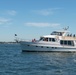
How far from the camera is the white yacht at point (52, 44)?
7019cm

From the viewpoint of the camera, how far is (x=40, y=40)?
2778 inches

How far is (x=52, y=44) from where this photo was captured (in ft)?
231

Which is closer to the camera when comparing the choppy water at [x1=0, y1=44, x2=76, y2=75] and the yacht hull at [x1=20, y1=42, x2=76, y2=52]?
the choppy water at [x1=0, y1=44, x2=76, y2=75]

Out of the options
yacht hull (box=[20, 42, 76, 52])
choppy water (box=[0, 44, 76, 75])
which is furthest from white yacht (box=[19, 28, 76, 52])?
choppy water (box=[0, 44, 76, 75])

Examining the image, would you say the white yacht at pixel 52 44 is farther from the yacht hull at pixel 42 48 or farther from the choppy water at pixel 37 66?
the choppy water at pixel 37 66

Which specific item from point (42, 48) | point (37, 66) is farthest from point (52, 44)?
point (37, 66)

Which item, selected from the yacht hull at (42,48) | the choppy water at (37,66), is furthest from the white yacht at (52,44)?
the choppy water at (37,66)

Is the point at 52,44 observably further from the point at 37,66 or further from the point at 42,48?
Result: the point at 37,66

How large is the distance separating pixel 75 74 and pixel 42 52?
38.0m

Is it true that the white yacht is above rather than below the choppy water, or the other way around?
above

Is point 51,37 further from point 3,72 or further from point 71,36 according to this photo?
point 3,72

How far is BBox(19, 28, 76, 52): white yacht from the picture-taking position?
230 ft

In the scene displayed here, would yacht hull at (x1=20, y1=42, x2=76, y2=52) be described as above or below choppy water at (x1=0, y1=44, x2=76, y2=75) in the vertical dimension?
above

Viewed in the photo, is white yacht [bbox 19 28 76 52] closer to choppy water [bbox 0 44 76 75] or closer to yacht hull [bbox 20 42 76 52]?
yacht hull [bbox 20 42 76 52]
